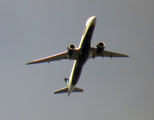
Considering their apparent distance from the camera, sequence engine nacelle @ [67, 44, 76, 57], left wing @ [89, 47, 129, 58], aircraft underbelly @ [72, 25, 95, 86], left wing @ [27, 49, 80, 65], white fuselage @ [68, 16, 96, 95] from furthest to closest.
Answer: left wing @ [89, 47, 129, 58] < left wing @ [27, 49, 80, 65] < engine nacelle @ [67, 44, 76, 57] < aircraft underbelly @ [72, 25, 95, 86] < white fuselage @ [68, 16, 96, 95]

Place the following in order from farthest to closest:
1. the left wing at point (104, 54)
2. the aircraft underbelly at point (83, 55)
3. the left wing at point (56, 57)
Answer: the left wing at point (104, 54) < the left wing at point (56, 57) < the aircraft underbelly at point (83, 55)

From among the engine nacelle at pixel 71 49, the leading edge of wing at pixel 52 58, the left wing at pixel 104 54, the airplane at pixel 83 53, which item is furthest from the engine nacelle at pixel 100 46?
the leading edge of wing at pixel 52 58

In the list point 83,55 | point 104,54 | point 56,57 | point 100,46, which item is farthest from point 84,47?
point 104,54

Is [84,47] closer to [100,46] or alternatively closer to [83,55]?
[83,55]

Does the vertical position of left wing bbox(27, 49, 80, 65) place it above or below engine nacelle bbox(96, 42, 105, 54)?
below

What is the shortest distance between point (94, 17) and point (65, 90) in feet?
64.6

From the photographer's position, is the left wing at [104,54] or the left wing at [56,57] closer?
the left wing at [56,57]

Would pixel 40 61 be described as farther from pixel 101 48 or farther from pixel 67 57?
pixel 101 48

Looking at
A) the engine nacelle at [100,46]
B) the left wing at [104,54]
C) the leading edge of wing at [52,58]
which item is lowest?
the leading edge of wing at [52,58]

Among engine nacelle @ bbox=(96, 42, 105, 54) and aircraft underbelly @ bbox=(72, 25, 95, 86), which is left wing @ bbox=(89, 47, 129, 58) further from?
aircraft underbelly @ bbox=(72, 25, 95, 86)

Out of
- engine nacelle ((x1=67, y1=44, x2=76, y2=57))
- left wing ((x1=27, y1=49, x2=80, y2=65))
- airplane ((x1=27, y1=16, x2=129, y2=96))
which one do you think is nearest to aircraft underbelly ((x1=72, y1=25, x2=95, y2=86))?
airplane ((x1=27, y1=16, x2=129, y2=96))

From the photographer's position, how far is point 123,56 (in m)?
44.6

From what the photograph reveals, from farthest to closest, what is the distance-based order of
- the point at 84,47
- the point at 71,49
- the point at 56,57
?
the point at 56,57 < the point at 71,49 < the point at 84,47

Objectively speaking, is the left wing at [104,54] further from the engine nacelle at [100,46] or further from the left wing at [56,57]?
the left wing at [56,57]
